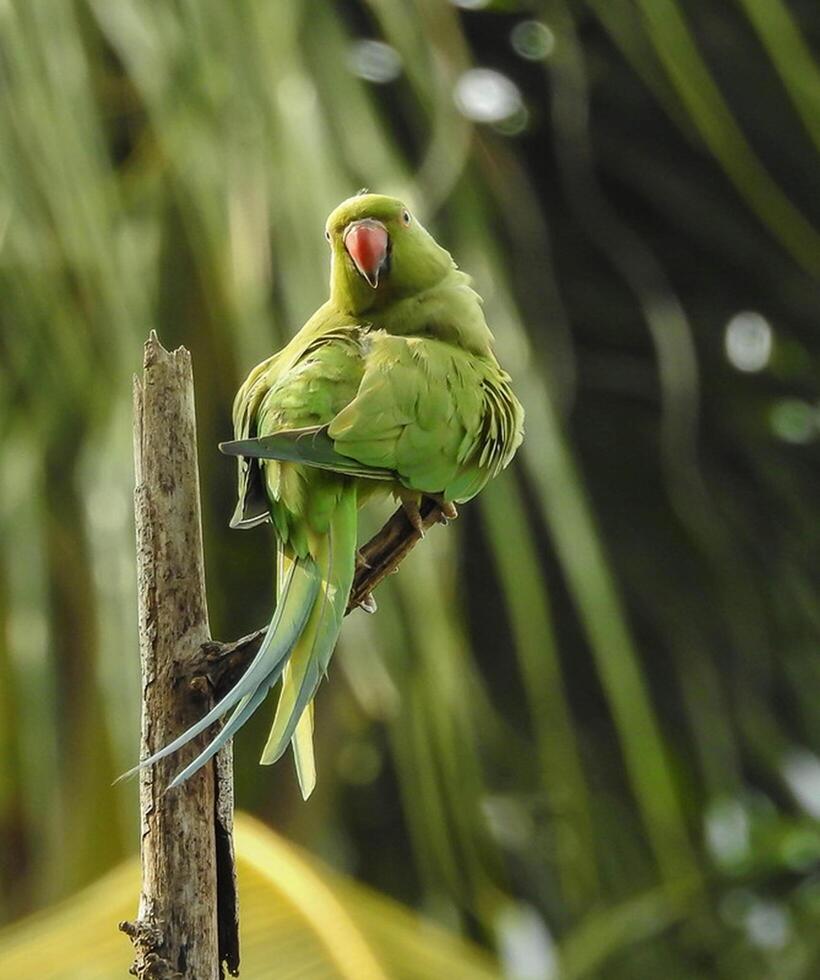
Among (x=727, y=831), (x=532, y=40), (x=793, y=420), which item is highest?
(x=532, y=40)

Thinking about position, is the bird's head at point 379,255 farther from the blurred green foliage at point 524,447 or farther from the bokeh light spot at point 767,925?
the bokeh light spot at point 767,925

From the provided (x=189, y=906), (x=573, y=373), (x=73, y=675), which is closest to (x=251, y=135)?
(x=73, y=675)

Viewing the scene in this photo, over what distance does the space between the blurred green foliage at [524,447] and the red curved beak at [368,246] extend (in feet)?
1.36

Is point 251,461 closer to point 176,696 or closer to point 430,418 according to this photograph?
point 430,418

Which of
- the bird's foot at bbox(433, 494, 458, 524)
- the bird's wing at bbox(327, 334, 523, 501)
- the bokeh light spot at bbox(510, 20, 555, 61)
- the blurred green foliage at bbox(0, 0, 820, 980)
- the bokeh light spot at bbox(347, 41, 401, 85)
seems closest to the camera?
the bird's wing at bbox(327, 334, 523, 501)

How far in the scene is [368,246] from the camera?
1.63 meters

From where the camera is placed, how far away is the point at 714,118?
7.85 feet

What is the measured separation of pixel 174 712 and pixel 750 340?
241cm

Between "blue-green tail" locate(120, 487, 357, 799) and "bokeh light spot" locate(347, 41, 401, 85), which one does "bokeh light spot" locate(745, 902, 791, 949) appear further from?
"blue-green tail" locate(120, 487, 357, 799)

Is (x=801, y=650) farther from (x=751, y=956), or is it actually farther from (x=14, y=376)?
(x=14, y=376)

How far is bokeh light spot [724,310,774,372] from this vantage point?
3.30 metres

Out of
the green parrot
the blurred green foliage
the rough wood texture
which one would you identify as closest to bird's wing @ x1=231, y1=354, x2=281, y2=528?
the green parrot

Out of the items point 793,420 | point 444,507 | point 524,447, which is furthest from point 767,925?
point 444,507

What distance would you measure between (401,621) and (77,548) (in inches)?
24.7
